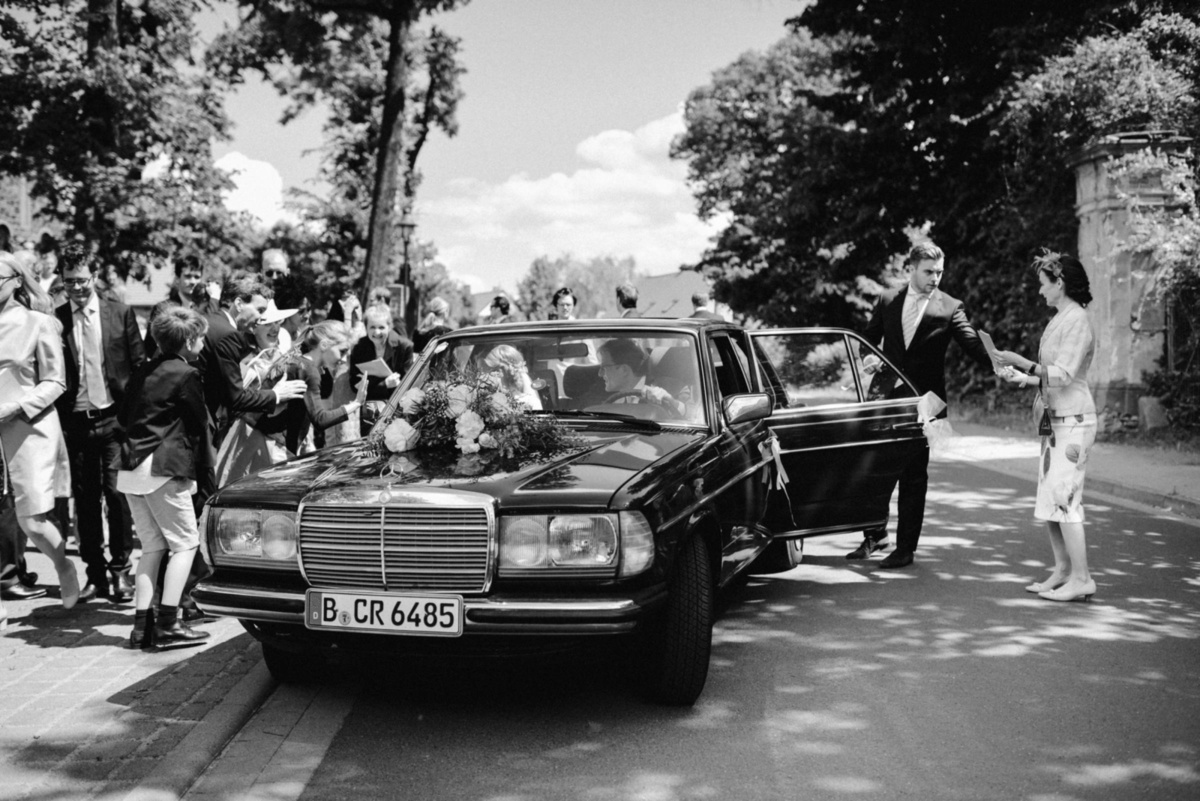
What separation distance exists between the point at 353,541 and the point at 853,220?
23762 millimetres

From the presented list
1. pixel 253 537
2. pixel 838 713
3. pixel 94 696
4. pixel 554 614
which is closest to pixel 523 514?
pixel 554 614

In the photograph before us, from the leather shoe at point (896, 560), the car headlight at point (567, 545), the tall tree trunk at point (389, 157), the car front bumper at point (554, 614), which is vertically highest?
the tall tree trunk at point (389, 157)

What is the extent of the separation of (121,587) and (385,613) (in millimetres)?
3815

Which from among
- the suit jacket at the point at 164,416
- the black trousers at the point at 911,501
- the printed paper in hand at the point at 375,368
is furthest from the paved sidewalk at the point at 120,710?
the black trousers at the point at 911,501

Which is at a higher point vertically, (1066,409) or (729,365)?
(729,365)

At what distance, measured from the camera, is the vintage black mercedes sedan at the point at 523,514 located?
14.6ft

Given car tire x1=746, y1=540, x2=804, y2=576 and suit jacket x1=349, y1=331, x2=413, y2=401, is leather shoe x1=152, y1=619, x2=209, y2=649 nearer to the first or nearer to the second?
car tire x1=746, y1=540, x2=804, y2=576

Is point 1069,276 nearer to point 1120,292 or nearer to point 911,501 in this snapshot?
point 911,501

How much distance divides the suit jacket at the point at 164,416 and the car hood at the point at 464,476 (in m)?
0.80

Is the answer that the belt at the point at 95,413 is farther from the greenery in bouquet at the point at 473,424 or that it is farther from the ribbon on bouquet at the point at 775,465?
the ribbon on bouquet at the point at 775,465

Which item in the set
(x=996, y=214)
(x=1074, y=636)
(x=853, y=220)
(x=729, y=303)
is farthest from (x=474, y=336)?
(x=729, y=303)

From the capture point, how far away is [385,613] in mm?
4492

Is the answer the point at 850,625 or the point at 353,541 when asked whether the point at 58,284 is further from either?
the point at 850,625

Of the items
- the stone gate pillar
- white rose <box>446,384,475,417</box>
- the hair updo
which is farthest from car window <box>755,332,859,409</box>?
the stone gate pillar
